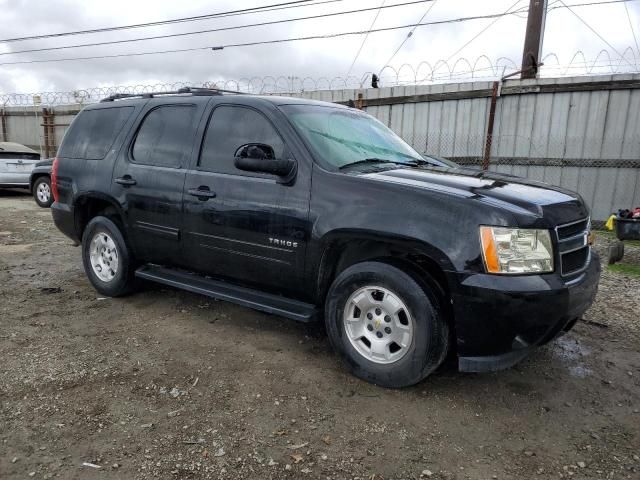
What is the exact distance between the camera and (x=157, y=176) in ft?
13.9

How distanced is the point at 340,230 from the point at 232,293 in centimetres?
115

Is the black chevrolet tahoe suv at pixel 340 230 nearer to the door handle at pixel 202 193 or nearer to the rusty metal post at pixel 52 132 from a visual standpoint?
the door handle at pixel 202 193

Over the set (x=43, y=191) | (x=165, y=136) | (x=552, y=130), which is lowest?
(x=43, y=191)

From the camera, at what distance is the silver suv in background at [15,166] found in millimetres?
12320

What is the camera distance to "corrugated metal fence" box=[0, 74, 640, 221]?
8.61 meters

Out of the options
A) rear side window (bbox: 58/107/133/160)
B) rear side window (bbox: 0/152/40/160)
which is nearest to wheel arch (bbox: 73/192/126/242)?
rear side window (bbox: 58/107/133/160)

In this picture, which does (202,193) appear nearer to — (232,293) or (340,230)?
(232,293)

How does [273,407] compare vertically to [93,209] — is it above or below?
below

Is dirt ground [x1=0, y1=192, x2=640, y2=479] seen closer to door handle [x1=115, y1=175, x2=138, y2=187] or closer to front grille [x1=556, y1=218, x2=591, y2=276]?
front grille [x1=556, y1=218, x2=591, y2=276]

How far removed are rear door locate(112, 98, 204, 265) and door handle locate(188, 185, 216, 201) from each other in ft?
0.58

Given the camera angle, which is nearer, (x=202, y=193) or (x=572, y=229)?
(x=572, y=229)

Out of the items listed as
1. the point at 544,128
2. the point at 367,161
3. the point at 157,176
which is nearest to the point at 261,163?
the point at 367,161

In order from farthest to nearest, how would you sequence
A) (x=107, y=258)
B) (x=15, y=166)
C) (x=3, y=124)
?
(x=3, y=124) < (x=15, y=166) < (x=107, y=258)

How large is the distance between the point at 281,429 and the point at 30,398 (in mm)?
1577
